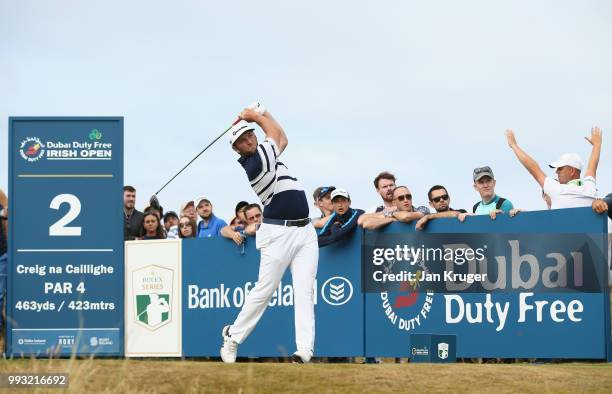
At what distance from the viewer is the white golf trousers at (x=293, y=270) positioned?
10648 mm

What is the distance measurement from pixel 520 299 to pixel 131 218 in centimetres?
635

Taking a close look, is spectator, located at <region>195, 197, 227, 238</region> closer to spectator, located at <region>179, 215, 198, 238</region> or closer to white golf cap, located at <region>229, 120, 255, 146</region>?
spectator, located at <region>179, 215, 198, 238</region>

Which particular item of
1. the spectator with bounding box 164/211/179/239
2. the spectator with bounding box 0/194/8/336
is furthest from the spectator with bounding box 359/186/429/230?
the spectator with bounding box 164/211/179/239

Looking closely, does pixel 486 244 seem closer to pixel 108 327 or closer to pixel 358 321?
pixel 358 321

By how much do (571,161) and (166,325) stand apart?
615cm

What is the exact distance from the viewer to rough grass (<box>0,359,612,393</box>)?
8828 mm

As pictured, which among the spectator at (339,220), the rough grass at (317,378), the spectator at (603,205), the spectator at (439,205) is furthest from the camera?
the spectator at (339,220)

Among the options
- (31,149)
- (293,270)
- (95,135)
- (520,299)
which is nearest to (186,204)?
(95,135)

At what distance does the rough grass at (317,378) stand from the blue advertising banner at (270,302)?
155 inches

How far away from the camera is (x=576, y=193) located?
1281cm

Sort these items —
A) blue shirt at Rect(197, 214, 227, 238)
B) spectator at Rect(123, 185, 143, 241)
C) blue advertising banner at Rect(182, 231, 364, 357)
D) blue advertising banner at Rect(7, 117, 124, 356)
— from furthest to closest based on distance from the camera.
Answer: spectator at Rect(123, 185, 143, 241) → blue shirt at Rect(197, 214, 227, 238) → blue advertising banner at Rect(7, 117, 124, 356) → blue advertising banner at Rect(182, 231, 364, 357)

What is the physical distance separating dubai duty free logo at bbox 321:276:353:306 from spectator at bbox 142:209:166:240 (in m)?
3.26

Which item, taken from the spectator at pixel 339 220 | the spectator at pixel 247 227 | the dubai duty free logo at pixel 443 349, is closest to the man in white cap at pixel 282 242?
the dubai duty free logo at pixel 443 349

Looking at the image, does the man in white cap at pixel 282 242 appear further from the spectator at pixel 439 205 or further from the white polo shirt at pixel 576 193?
the white polo shirt at pixel 576 193
